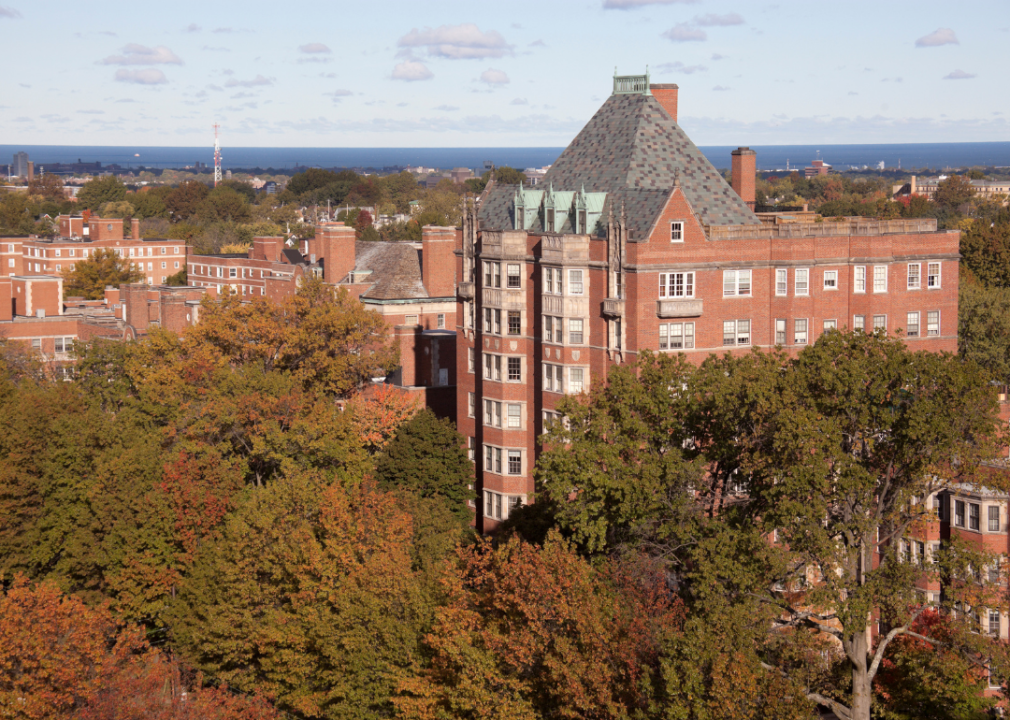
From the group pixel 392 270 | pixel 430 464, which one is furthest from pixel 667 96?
pixel 392 270

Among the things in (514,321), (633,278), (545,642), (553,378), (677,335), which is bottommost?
(545,642)

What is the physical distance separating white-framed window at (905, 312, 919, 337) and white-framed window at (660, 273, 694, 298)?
1635 centimetres

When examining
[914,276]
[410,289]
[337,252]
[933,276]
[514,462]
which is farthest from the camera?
[337,252]

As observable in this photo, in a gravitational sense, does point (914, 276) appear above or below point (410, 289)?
above

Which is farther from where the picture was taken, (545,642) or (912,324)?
(912,324)

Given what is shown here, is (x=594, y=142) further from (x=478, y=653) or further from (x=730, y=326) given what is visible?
(x=478, y=653)

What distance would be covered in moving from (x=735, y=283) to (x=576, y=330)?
1037 centimetres

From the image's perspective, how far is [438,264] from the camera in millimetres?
134750

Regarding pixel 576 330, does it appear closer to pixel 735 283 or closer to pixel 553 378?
pixel 553 378

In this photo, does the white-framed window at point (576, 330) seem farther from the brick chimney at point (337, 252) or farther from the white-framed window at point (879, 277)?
the brick chimney at point (337, 252)

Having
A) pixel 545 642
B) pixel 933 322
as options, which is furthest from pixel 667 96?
pixel 545 642

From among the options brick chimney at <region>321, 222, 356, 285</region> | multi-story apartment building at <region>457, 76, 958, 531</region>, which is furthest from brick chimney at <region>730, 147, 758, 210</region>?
brick chimney at <region>321, 222, 356, 285</region>

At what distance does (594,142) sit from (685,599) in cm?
4286

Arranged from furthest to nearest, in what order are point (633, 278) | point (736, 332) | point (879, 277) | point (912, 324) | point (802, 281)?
point (912, 324) → point (879, 277) → point (802, 281) → point (736, 332) → point (633, 278)
